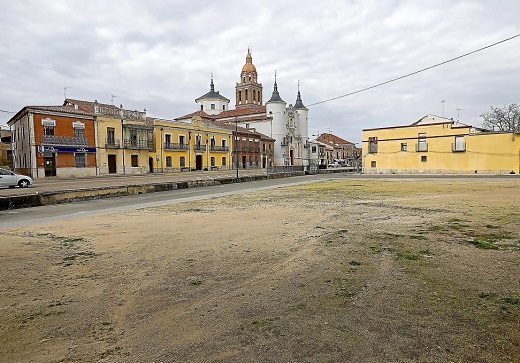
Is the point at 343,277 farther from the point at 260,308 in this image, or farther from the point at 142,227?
the point at 142,227

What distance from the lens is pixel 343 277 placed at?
14.1ft

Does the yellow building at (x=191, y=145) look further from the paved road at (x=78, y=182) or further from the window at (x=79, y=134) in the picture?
the paved road at (x=78, y=182)

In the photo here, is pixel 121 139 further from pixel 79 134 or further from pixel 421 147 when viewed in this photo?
pixel 421 147

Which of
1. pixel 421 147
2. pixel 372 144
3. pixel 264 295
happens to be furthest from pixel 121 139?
pixel 264 295

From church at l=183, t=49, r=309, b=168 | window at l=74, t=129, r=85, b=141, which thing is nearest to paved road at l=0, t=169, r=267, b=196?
window at l=74, t=129, r=85, b=141

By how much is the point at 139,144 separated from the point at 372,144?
2850cm

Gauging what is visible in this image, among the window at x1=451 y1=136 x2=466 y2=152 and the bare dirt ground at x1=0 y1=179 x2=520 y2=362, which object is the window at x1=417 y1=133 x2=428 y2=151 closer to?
the window at x1=451 y1=136 x2=466 y2=152

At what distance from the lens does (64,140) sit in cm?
3422

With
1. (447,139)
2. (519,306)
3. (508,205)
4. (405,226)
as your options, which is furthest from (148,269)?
(447,139)

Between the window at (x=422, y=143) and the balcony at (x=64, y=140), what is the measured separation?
118 ft

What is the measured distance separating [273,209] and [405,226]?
171 inches

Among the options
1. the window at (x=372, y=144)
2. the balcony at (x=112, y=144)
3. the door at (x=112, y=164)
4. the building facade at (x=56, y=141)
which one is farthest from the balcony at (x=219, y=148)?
the window at (x=372, y=144)

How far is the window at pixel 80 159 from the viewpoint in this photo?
1405 inches

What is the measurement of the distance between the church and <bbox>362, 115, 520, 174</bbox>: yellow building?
26.2m
